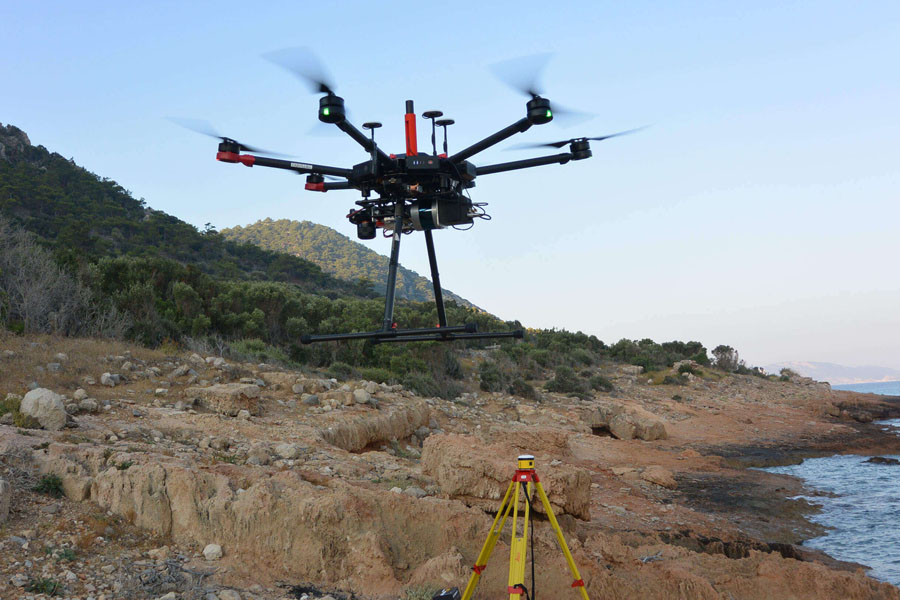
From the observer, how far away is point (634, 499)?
11500 mm

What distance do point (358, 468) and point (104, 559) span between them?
3.73 meters

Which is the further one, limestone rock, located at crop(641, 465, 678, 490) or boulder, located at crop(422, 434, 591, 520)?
limestone rock, located at crop(641, 465, 678, 490)

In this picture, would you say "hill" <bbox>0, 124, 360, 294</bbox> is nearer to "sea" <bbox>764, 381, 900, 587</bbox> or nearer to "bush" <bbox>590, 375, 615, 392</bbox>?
"bush" <bbox>590, 375, 615, 392</bbox>

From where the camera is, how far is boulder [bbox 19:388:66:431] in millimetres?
7879

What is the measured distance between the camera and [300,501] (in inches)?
242

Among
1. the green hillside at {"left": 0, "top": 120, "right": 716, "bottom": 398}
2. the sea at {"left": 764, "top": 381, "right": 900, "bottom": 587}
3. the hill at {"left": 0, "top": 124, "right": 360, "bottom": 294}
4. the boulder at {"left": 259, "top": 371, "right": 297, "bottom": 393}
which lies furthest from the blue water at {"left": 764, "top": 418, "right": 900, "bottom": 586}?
the hill at {"left": 0, "top": 124, "right": 360, "bottom": 294}

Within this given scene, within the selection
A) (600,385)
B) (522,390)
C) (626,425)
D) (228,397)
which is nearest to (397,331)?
(228,397)

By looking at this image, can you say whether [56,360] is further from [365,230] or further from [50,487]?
[365,230]

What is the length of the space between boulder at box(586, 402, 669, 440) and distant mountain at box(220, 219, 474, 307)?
163 ft

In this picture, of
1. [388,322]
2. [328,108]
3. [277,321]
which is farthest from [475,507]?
[277,321]

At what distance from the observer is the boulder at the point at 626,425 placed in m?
18.5

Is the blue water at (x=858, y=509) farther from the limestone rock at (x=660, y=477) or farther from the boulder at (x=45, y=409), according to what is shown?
the boulder at (x=45, y=409)

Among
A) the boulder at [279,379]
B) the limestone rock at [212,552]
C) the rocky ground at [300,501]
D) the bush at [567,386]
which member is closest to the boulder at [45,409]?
the rocky ground at [300,501]

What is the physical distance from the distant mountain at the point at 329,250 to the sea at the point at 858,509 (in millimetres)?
54486
